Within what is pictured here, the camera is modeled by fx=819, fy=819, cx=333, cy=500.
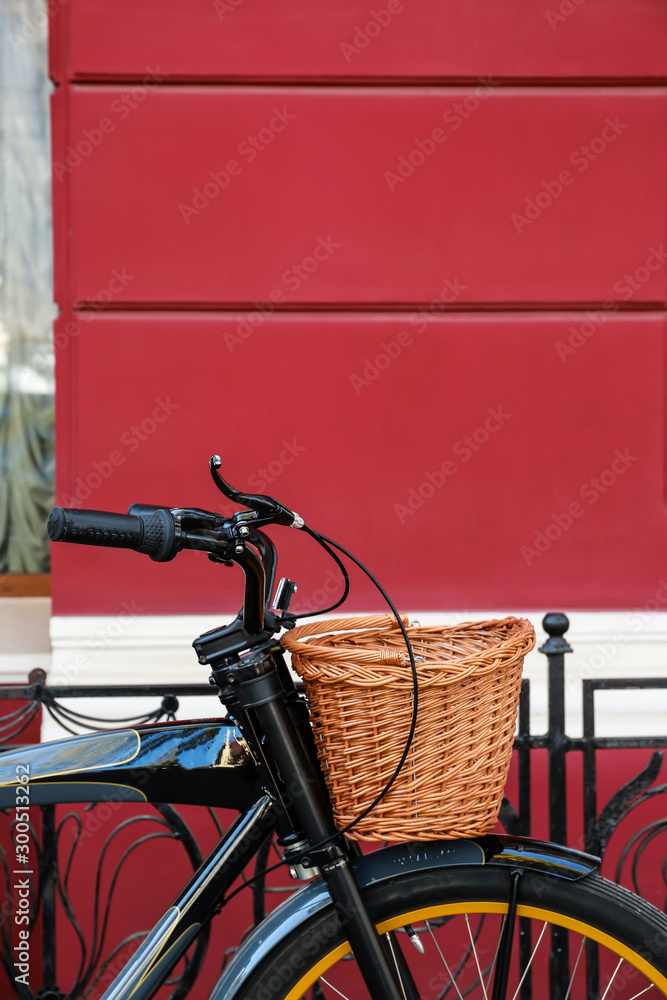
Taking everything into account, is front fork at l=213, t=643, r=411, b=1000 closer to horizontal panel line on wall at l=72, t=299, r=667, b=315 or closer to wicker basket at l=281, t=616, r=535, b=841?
wicker basket at l=281, t=616, r=535, b=841

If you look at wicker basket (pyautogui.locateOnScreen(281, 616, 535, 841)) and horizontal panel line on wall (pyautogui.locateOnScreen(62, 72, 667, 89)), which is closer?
wicker basket (pyautogui.locateOnScreen(281, 616, 535, 841))

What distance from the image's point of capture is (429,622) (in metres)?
2.65

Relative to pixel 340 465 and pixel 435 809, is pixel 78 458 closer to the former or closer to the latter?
pixel 340 465

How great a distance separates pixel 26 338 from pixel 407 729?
255 centimetres

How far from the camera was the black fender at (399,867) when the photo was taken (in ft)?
4.50

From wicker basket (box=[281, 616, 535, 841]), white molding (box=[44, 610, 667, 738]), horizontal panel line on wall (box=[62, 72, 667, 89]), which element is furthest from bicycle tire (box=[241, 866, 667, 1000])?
horizontal panel line on wall (box=[62, 72, 667, 89])

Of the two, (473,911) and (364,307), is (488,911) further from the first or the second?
(364,307)

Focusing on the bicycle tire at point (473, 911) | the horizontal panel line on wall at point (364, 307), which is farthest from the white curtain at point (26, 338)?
the bicycle tire at point (473, 911)

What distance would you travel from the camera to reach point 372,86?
2.69m

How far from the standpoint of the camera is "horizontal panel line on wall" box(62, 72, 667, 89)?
2658 mm

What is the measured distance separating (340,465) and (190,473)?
1.62 feet

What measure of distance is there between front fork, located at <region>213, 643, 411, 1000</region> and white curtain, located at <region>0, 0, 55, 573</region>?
2068 millimetres

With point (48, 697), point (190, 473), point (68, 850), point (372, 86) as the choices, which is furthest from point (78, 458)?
point (372, 86)

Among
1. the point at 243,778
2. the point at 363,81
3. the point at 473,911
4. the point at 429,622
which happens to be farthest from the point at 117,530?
the point at 363,81
